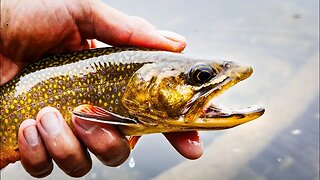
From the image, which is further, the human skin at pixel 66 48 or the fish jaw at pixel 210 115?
the human skin at pixel 66 48

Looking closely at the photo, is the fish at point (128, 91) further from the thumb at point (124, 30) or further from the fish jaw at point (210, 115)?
the thumb at point (124, 30)

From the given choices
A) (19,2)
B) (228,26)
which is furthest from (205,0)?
(19,2)

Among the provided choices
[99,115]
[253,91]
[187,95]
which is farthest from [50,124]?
[253,91]

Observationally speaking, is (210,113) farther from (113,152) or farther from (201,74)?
(113,152)

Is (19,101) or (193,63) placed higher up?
(193,63)

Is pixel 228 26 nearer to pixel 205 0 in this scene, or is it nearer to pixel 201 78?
pixel 205 0

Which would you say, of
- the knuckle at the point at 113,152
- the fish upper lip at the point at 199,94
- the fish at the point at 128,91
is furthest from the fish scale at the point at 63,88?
the fish upper lip at the point at 199,94
